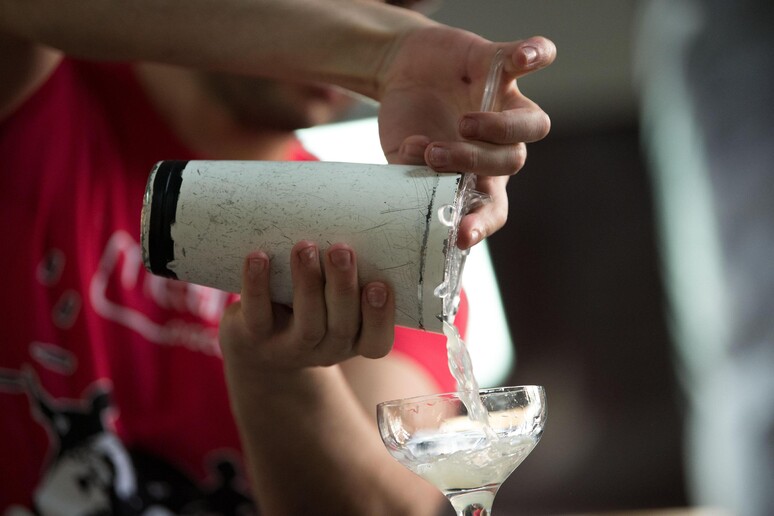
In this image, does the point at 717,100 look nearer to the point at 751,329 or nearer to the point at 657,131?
the point at 657,131

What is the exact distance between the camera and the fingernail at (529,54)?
2.49ft

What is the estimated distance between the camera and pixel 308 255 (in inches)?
27.5

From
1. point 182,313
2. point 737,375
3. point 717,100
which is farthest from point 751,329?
point 182,313

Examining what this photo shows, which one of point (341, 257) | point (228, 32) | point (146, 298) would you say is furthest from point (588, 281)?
point (341, 257)

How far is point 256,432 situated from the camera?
953 mm

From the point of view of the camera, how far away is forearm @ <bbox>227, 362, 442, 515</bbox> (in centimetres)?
92

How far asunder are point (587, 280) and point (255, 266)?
376 centimetres

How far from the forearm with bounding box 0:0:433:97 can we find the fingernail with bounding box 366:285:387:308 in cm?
29

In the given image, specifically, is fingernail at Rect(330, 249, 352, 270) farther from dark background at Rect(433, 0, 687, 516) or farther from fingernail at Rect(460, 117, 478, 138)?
dark background at Rect(433, 0, 687, 516)

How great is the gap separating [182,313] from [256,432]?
0.40 meters

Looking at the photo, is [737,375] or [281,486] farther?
[737,375]

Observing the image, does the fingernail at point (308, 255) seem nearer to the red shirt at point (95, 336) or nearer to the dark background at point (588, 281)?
the red shirt at point (95, 336)

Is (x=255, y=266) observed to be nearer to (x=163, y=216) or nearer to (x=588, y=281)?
(x=163, y=216)

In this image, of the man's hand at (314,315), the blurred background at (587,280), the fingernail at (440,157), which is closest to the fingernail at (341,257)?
the man's hand at (314,315)
